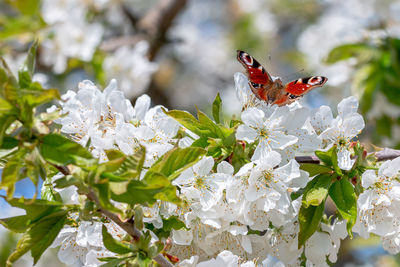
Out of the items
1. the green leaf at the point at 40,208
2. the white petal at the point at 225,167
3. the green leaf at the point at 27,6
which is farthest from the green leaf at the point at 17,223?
the green leaf at the point at 27,6

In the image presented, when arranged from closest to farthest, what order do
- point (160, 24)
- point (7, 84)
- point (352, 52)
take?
point (7, 84) < point (352, 52) < point (160, 24)

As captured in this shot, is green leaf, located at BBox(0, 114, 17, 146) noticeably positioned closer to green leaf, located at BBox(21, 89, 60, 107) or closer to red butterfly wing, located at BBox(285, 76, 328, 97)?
green leaf, located at BBox(21, 89, 60, 107)

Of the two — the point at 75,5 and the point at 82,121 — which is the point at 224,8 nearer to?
the point at 75,5

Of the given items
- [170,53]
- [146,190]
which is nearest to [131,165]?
[146,190]

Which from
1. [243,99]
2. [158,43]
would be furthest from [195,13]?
[243,99]

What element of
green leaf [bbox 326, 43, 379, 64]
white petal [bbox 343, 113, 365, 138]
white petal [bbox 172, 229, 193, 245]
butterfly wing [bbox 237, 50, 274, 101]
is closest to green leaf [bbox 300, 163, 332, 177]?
white petal [bbox 343, 113, 365, 138]

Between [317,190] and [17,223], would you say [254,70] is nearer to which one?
[317,190]

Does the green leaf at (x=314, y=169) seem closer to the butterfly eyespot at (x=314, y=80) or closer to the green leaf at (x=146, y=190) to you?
the butterfly eyespot at (x=314, y=80)
